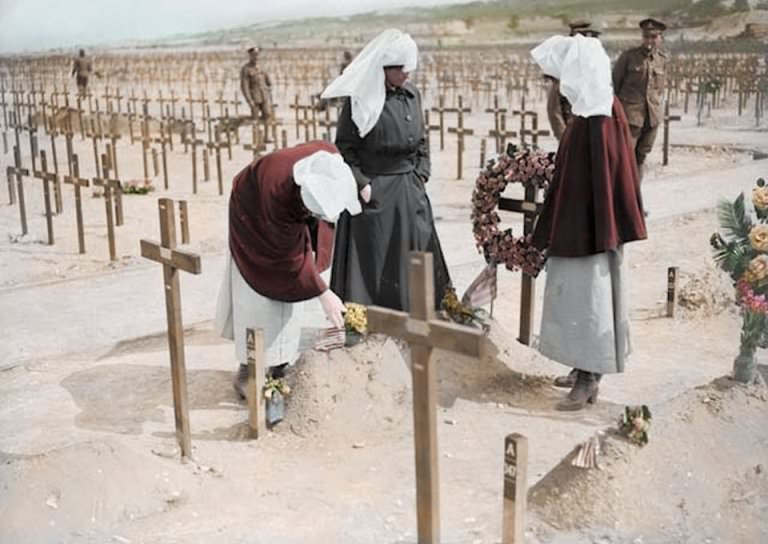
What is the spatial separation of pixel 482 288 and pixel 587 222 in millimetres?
946

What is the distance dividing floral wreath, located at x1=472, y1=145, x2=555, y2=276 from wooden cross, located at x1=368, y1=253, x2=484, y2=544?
2236 millimetres

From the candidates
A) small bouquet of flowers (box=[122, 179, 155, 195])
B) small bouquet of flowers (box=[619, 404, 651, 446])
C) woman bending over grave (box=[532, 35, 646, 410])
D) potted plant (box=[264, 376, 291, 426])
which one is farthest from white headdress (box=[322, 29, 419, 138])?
small bouquet of flowers (box=[122, 179, 155, 195])

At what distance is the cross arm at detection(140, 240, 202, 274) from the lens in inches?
171

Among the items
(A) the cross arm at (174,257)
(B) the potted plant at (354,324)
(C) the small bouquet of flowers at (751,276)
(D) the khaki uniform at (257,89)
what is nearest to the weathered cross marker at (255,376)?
(A) the cross arm at (174,257)

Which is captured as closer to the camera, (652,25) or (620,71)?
(652,25)

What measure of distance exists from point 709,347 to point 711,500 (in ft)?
8.33

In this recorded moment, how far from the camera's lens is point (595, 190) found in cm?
498

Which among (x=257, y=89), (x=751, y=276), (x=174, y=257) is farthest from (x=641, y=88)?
(x=257, y=89)

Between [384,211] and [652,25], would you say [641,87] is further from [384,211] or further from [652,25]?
[384,211]

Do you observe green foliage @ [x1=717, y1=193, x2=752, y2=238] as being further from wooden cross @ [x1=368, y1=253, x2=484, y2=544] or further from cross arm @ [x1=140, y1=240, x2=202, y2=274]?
cross arm @ [x1=140, y1=240, x2=202, y2=274]

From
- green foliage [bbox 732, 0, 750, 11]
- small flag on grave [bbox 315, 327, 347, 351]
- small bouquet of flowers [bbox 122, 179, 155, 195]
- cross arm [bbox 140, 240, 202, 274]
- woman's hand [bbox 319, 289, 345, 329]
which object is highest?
green foliage [bbox 732, 0, 750, 11]

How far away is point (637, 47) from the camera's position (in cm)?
953

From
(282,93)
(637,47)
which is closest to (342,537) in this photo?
(637,47)

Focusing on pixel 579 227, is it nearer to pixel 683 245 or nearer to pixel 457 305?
pixel 457 305
